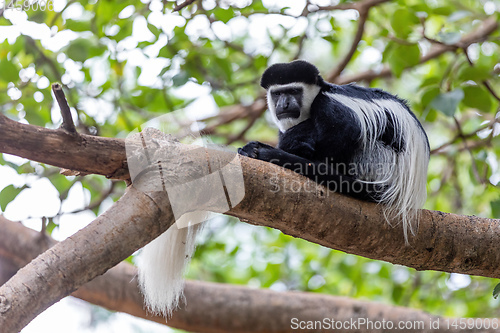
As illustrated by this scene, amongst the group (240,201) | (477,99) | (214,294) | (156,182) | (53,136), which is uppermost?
(53,136)

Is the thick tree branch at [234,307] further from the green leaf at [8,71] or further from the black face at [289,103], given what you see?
the black face at [289,103]

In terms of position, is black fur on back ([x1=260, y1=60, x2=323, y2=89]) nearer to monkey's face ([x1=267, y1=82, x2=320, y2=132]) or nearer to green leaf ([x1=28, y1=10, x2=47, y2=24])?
monkey's face ([x1=267, y1=82, x2=320, y2=132])

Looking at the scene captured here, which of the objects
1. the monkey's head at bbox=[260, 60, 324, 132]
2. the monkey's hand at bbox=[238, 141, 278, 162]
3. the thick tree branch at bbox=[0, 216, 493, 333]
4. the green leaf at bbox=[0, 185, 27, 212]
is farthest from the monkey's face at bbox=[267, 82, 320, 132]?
the green leaf at bbox=[0, 185, 27, 212]

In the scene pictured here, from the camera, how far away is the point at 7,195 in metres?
2.02

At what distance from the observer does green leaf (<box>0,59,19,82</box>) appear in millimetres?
2426

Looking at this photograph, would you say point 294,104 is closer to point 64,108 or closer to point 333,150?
point 333,150

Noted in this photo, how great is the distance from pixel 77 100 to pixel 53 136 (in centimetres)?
189

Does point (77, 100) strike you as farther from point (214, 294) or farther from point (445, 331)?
point (445, 331)

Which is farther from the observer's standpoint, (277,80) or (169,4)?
(169,4)

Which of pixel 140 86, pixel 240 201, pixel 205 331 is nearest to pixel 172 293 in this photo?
pixel 240 201

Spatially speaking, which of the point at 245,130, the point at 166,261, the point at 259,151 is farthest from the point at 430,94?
the point at 166,261

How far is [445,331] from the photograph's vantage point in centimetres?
284

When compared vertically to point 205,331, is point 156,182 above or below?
above

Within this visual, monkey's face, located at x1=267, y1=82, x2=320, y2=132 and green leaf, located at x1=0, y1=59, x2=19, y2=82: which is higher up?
green leaf, located at x1=0, y1=59, x2=19, y2=82
